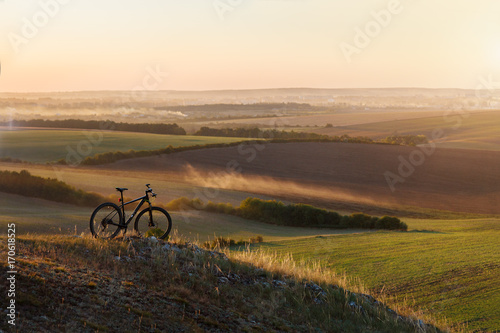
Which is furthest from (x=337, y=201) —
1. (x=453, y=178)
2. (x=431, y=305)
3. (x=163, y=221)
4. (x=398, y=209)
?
(x=163, y=221)

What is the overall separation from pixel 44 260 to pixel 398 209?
41.7 metres

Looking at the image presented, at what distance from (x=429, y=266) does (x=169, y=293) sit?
11.5m

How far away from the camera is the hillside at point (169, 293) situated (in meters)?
7.62

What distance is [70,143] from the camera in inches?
2955

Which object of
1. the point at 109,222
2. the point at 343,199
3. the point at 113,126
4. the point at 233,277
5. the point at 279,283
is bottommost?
the point at 279,283

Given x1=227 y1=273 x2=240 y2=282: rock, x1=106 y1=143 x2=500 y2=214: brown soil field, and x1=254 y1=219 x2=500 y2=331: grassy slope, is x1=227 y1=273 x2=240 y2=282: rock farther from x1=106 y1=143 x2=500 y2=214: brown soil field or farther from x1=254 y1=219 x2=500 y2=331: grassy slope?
x1=106 y1=143 x2=500 y2=214: brown soil field

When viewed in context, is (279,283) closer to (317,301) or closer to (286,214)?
(317,301)

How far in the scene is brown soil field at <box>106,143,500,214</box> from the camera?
168ft

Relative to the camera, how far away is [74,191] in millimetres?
35594

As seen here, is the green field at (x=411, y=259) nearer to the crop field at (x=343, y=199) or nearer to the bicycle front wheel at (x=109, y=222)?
the crop field at (x=343, y=199)

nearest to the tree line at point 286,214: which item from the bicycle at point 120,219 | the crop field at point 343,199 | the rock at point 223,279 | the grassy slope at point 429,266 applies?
the crop field at point 343,199

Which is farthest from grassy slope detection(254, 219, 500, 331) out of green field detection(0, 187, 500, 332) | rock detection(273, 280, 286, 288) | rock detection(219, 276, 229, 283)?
rock detection(219, 276, 229, 283)

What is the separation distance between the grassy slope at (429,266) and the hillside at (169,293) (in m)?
3.69

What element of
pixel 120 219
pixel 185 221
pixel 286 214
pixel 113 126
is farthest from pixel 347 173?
pixel 113 126
